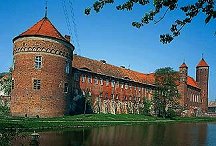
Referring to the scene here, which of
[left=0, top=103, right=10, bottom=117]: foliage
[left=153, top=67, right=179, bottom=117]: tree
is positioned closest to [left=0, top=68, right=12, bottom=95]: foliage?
[left=0, top=103, right=10, bottom=117]: foliage

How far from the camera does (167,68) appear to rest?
5484 cm

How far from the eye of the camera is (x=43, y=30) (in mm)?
37094

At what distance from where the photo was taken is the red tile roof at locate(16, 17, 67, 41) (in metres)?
36.5

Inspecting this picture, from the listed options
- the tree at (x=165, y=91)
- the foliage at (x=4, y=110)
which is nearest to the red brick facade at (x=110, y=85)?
the tree at (x=165, y=91)

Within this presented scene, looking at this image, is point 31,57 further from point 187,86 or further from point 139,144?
point 187,86

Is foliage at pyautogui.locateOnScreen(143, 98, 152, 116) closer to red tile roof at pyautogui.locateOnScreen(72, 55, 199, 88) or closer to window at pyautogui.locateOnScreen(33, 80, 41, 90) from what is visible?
red tile roof at pyautogui.locateOnScreen(72, 55, 199, 88)

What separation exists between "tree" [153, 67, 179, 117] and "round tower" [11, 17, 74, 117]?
22.3 meters

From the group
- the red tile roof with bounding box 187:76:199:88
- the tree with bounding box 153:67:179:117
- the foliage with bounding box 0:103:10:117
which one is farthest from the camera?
the red tile roof with bounding box 187:76:199:88

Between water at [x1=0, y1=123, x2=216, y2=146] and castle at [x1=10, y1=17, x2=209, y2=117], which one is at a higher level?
castle at [x1=10, y1=17, x2=209, y2=117]

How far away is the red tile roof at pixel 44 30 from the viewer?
120 feet

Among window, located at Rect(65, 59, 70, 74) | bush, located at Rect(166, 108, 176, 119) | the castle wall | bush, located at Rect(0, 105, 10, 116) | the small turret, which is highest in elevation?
the small turret

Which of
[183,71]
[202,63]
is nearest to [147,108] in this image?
[183,71]

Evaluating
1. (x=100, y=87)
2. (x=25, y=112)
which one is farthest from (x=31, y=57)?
(x=100, y=87)

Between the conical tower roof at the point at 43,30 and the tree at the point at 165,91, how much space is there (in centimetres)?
2331
